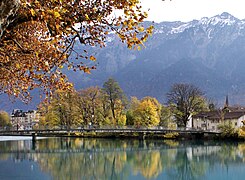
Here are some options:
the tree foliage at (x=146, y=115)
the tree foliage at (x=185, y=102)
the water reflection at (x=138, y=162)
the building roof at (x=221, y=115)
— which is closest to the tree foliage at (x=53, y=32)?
the water reflection at (x=138, y=162)

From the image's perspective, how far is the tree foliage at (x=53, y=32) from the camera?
559 cm

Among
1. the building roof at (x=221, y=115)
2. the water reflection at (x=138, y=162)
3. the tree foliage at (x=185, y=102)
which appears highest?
the tree foliage at (x=185, y=102)

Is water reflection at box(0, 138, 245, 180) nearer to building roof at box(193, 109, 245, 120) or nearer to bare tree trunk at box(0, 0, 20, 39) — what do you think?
building roof at box(193, 109, 245, 120)

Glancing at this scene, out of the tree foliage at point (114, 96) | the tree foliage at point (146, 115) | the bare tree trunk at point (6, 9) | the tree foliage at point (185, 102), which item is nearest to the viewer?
the bare tree trunk at point (6, 9)

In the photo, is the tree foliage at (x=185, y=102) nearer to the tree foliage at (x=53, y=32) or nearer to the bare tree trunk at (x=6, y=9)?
the tree foliage at (x=53, y=32)

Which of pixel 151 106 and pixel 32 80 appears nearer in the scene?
pixel 32 80

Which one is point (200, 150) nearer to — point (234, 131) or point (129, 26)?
point (234, 131)

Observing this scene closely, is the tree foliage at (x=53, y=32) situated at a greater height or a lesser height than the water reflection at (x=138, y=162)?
greater

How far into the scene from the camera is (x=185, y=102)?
64000 mm

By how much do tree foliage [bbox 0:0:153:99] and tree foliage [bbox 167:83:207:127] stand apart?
5611 centimetres

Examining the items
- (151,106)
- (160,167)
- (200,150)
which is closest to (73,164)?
(160,167)

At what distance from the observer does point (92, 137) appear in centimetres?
6800

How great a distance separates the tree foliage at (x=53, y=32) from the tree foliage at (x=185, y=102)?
184 ft

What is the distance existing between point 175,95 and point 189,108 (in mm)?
3760
